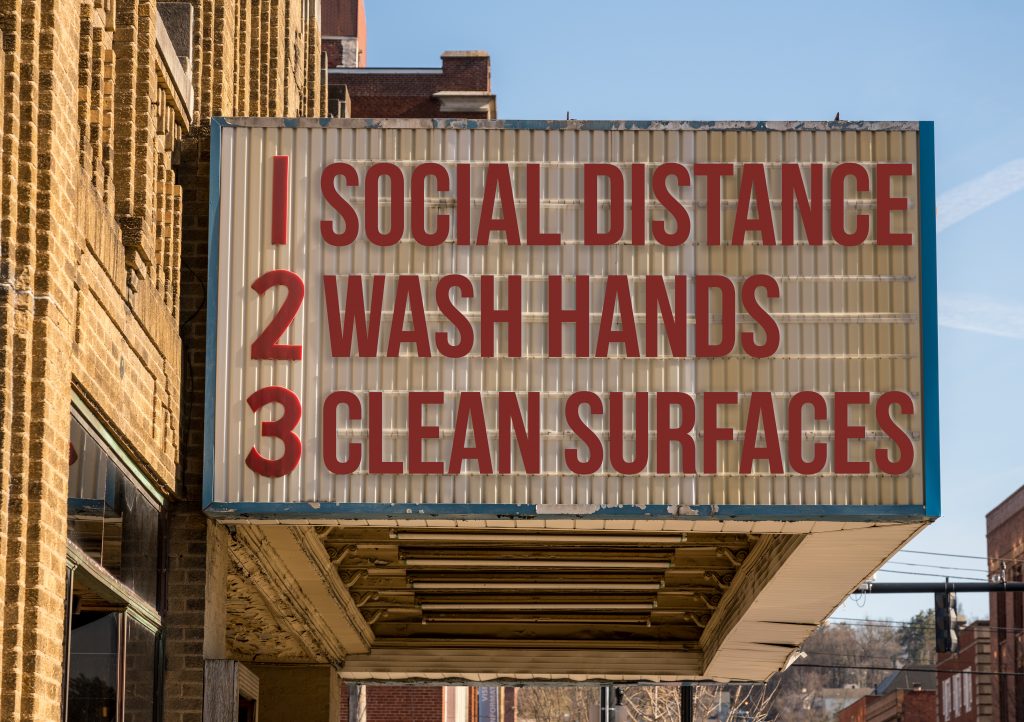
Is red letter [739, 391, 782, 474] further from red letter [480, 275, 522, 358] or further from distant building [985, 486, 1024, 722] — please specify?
distant building [985, 486, 1024, 722]

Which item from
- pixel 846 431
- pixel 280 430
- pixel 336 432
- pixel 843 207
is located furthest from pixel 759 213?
pixel 280 430

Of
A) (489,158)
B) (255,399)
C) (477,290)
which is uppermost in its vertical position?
(489,158)

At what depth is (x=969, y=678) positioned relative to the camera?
64438mm

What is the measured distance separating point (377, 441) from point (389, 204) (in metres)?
1.67

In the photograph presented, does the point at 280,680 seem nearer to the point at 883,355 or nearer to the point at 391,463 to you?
the point at 391,463

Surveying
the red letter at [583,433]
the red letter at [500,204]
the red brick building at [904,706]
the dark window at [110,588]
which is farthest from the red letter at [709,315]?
the red brick building at [904,706]

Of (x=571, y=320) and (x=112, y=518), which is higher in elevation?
(x=571, y=320)

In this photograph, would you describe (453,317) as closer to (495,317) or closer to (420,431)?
(495,317)

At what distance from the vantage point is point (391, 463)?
37.6ft

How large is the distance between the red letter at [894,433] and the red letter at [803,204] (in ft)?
3.96

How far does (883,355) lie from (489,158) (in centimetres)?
308

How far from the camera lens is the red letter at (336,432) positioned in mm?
11453

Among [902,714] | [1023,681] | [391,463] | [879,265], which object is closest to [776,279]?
[879,265]

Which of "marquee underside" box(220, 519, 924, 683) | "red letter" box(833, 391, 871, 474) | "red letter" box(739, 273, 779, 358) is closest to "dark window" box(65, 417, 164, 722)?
"marquee underside" box(220, 519, 924, 683)
